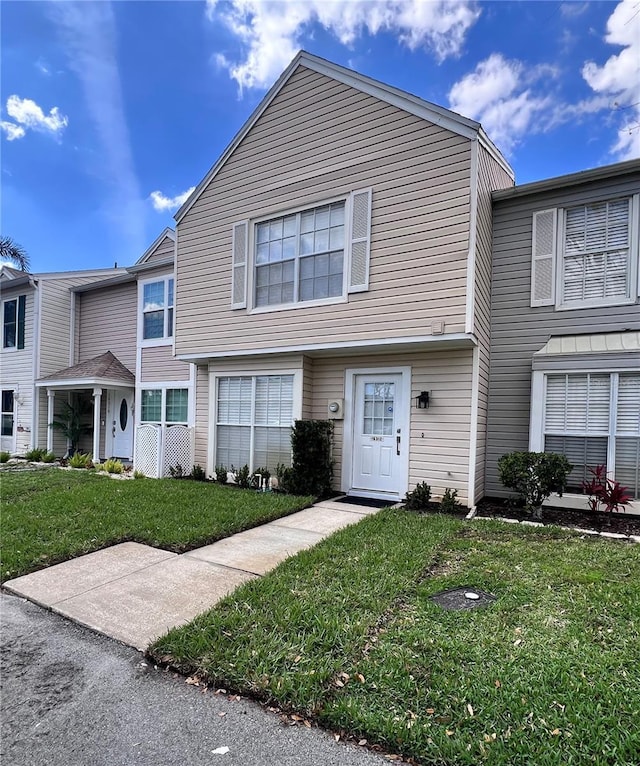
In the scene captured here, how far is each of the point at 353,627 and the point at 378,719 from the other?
32.5 inches

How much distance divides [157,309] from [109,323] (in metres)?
2.89

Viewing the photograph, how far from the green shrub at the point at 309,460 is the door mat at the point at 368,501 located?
0.43m

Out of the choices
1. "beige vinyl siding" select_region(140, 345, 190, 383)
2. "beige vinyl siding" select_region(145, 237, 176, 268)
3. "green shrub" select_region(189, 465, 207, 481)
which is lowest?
"green shrub" select_region(189, 465, 207, 481)

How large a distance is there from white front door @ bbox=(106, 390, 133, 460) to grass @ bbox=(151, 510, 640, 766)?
10276 mm

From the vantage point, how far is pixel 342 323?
7473 mm

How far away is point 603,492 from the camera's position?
19.6 ft

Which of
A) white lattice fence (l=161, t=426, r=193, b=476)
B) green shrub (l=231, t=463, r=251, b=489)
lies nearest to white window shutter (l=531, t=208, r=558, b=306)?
green shrub (l=231, t=463, r=251, b=489)


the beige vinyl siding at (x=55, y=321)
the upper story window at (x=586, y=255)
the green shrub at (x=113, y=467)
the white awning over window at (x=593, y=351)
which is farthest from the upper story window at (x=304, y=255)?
the beige vinyl siding at (x=55, y=321)

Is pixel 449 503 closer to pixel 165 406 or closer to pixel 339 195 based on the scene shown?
pixel 339 195

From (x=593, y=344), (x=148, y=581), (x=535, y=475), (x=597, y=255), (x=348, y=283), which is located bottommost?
(x=148, y=581)

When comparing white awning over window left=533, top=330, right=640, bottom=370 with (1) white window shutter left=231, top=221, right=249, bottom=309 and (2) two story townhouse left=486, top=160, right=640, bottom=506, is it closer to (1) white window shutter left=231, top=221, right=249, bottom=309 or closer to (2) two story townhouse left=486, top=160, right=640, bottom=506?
(2) two story townhouse left=486, top=160, right=640, bottom=506

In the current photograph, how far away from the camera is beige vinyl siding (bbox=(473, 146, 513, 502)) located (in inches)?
269

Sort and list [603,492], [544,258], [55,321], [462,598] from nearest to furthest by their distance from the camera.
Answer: [462,598]
[603,492]
[544,258]
[55,321]

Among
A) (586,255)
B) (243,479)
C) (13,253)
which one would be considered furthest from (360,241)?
(13,253)
